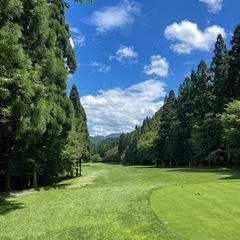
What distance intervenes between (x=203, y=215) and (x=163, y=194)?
459 cm

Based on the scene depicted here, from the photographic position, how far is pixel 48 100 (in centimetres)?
1948

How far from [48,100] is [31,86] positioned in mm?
6241

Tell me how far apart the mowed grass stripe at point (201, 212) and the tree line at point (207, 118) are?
24.8 metres

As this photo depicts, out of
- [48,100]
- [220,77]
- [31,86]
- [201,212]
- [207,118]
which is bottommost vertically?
[201,212]

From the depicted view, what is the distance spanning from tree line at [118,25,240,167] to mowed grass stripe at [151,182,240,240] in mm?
24791

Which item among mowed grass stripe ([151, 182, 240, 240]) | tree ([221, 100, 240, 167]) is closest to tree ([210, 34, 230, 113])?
tree ([221, 100, 240, 167])

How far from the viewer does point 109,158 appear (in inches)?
6516

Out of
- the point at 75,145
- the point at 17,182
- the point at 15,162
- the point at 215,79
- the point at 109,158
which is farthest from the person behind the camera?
the point at 109,158

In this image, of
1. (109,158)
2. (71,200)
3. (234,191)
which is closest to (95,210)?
(71,200)

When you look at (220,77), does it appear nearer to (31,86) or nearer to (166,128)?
(166,128)

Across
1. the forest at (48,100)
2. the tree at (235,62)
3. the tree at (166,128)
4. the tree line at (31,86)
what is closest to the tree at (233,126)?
the forest at (48,100)

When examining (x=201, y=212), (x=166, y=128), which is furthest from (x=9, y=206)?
(x=166, y=128)

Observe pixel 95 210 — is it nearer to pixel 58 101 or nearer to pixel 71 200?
pixel 71 200

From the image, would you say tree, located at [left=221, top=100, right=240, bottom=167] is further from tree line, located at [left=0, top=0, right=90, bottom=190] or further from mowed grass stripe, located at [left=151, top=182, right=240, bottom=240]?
mowed grass stripe, located at [left=151, top=182, right=240, bottom=240]
